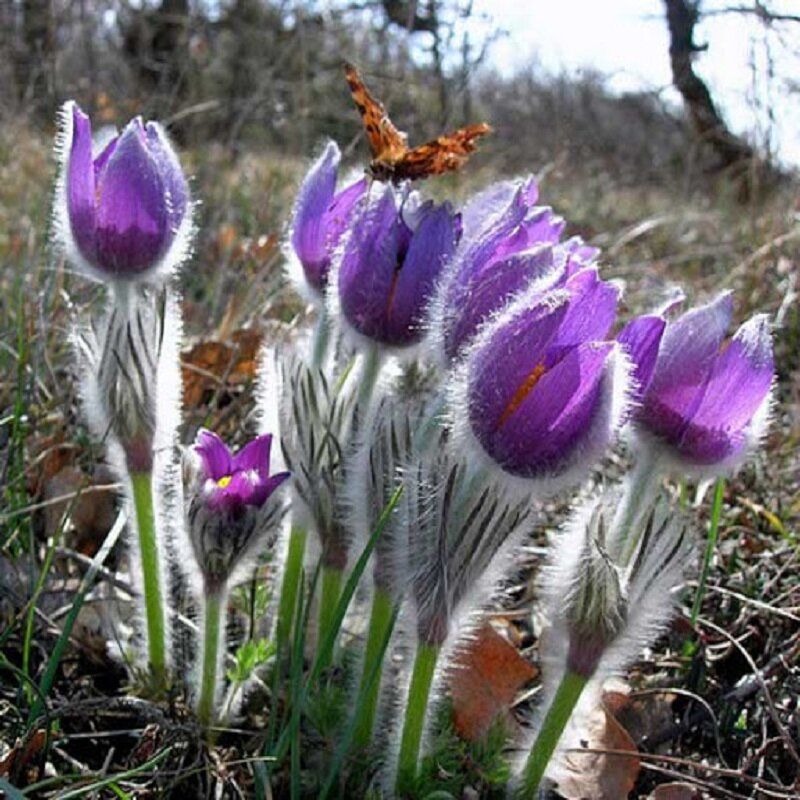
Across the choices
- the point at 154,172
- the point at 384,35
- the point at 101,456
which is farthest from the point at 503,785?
the point at 384,35

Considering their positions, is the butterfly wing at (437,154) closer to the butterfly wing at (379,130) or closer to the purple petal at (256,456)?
the butterfly wing at (379,130)

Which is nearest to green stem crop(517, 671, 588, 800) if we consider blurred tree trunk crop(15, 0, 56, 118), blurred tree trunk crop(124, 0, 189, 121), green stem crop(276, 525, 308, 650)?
green stem crop(276, 525, 308, 650)

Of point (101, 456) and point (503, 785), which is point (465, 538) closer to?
point (503, 785)

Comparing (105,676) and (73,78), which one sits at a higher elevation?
(73,78)

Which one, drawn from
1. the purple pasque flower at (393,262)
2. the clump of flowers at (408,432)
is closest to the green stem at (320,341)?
the clump of flowers at (408,432)

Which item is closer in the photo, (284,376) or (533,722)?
(533,722)

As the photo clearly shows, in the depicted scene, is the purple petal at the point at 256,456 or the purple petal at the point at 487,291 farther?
Answer: the purple petal at the point at 256,456

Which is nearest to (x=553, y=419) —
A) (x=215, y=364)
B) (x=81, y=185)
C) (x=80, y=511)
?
(x=81, y=185)
